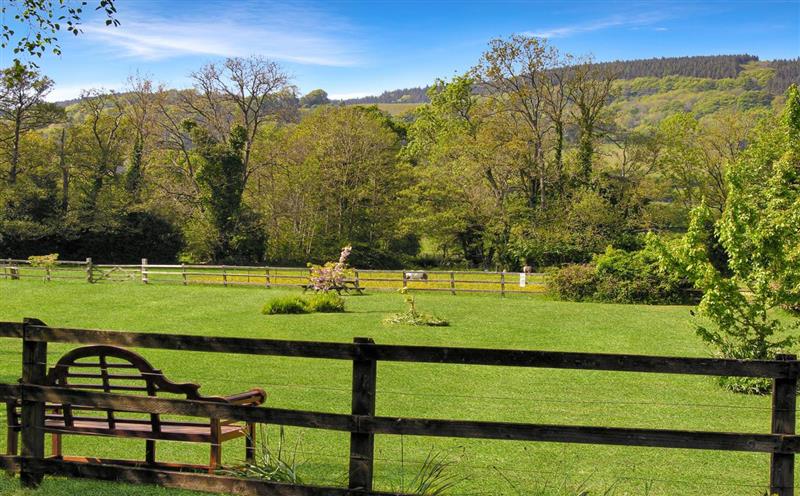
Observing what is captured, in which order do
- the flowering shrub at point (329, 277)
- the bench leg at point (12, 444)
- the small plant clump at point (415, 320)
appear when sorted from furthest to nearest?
the flowering shrub at point (329, 277) < the small plant clump at point (415, 320) < the bench leg at point (12, 444)

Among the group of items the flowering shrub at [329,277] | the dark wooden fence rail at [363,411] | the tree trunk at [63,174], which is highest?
the tree trunk at [63,174]

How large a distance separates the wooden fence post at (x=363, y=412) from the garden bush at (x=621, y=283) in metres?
26.6

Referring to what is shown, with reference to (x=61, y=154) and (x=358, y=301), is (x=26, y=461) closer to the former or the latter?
(x=358, y=301)

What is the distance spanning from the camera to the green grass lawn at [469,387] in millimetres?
6973

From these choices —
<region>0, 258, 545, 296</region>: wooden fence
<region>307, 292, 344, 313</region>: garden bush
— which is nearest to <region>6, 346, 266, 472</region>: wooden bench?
<region>307, 292, 344, 313</region>: garden bush

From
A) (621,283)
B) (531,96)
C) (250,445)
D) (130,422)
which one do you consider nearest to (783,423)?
(250,445)

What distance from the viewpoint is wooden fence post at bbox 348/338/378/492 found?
4672mm

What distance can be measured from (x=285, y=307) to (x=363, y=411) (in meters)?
19.7

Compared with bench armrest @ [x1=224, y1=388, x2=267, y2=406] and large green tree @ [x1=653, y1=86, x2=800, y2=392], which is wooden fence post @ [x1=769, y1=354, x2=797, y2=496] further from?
large green tree @ [x1=653, y1=86, x2=800, y2=392]

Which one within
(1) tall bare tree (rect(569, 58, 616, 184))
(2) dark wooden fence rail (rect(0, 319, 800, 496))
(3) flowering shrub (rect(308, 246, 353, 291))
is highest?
(1) tall bare tree (rect(569, 58, 616, 184))

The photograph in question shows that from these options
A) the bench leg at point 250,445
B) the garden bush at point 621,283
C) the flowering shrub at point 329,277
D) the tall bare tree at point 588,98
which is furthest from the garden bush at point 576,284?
the bench leg at point 250,445

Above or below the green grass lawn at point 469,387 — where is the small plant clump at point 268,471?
above

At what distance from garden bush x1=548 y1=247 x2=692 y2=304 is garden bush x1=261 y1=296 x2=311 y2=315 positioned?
12299 millimetres

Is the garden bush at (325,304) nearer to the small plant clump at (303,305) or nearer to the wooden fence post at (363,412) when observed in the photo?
the small plant clump at (303,305)
